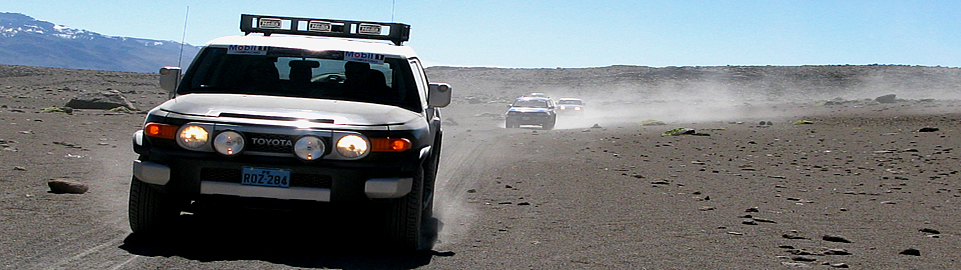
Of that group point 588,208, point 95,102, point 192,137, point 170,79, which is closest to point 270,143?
point 192,137

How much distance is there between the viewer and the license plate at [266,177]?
19.0ft

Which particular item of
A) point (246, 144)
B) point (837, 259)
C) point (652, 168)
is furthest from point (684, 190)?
point (246, 144)

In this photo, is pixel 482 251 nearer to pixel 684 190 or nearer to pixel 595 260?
pixel 595 260

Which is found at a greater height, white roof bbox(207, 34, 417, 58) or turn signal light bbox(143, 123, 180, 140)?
white roof bbox(207, 34, 417, 58)

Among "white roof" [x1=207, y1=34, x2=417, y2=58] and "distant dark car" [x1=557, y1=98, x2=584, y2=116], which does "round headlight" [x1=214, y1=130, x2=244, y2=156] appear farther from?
"distant dark car" [x1=557, y1=98, x2=584, y2=116]

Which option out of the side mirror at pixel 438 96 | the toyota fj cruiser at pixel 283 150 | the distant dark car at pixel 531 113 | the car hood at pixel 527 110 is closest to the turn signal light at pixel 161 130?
the toyota fj cruiser at pixel 283 150

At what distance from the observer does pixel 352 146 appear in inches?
229

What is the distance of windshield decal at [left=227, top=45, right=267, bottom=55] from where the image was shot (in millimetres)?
7180

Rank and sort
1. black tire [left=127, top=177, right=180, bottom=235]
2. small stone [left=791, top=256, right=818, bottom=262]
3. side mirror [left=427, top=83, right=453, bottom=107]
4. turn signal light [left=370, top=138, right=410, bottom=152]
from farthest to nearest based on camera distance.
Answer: side mirror [left=427, top=83, right=453, bottom=107] → small stone [left=791, top=256, right=818, bottom=262] → black tire [left=127, top=177, right=180, bottom=235] → turn signal light [left=370, top=138, right=410, bottom=152]

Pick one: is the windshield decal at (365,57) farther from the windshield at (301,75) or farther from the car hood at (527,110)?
the car hood at (527,110)

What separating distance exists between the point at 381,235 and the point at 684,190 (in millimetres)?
6129

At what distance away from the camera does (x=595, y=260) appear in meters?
6.41

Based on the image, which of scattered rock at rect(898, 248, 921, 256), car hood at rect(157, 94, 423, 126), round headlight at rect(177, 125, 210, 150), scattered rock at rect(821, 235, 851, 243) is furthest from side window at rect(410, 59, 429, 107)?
scattered rock at rect(898, 248, 921, 256)

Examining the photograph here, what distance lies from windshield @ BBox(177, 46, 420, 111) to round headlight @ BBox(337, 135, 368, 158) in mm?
Answer: 1178
